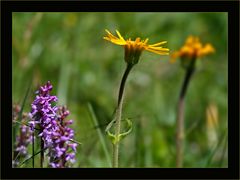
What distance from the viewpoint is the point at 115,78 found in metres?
5.84

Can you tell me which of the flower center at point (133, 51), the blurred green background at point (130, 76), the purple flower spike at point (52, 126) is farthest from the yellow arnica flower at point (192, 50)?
the purple flower spike at point (52, 126)

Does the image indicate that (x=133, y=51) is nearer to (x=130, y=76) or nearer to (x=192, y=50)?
(x=192, y=50)

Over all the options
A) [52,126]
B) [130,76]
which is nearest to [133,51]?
[52,126]

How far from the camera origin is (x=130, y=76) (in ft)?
17.3

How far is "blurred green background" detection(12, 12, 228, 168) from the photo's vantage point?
4.64m

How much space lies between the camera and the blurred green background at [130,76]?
4.64 meters

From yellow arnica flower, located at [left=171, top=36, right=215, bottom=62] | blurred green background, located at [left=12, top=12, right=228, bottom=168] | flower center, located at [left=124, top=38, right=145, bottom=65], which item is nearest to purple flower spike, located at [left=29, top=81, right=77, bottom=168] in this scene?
flower center, located at [left=124, top=38, right=145, bottom=65]

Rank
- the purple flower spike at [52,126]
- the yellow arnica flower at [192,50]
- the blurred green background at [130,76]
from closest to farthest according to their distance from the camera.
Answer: the purple flower spike at [52,126]
the yellow arnica flower at [192,50]
the blurred green background at [130,76]

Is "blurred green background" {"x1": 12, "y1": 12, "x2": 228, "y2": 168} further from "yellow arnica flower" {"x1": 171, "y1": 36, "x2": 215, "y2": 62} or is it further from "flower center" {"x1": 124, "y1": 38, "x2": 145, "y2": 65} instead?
"flower center" {"x1": 124, "y1": 38, "x2": 145, "y2": 65}

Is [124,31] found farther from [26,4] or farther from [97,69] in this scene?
[26,4]

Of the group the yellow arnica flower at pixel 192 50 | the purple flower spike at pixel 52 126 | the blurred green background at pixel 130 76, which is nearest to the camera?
the purple flower spike at pixel 52 126

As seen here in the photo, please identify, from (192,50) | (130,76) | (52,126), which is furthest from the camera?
(130,76)

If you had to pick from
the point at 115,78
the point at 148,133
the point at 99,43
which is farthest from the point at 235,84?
the point at 99,43

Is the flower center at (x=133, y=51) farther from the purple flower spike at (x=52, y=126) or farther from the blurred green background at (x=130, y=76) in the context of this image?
the blurred green background at (x=130, y=76)
